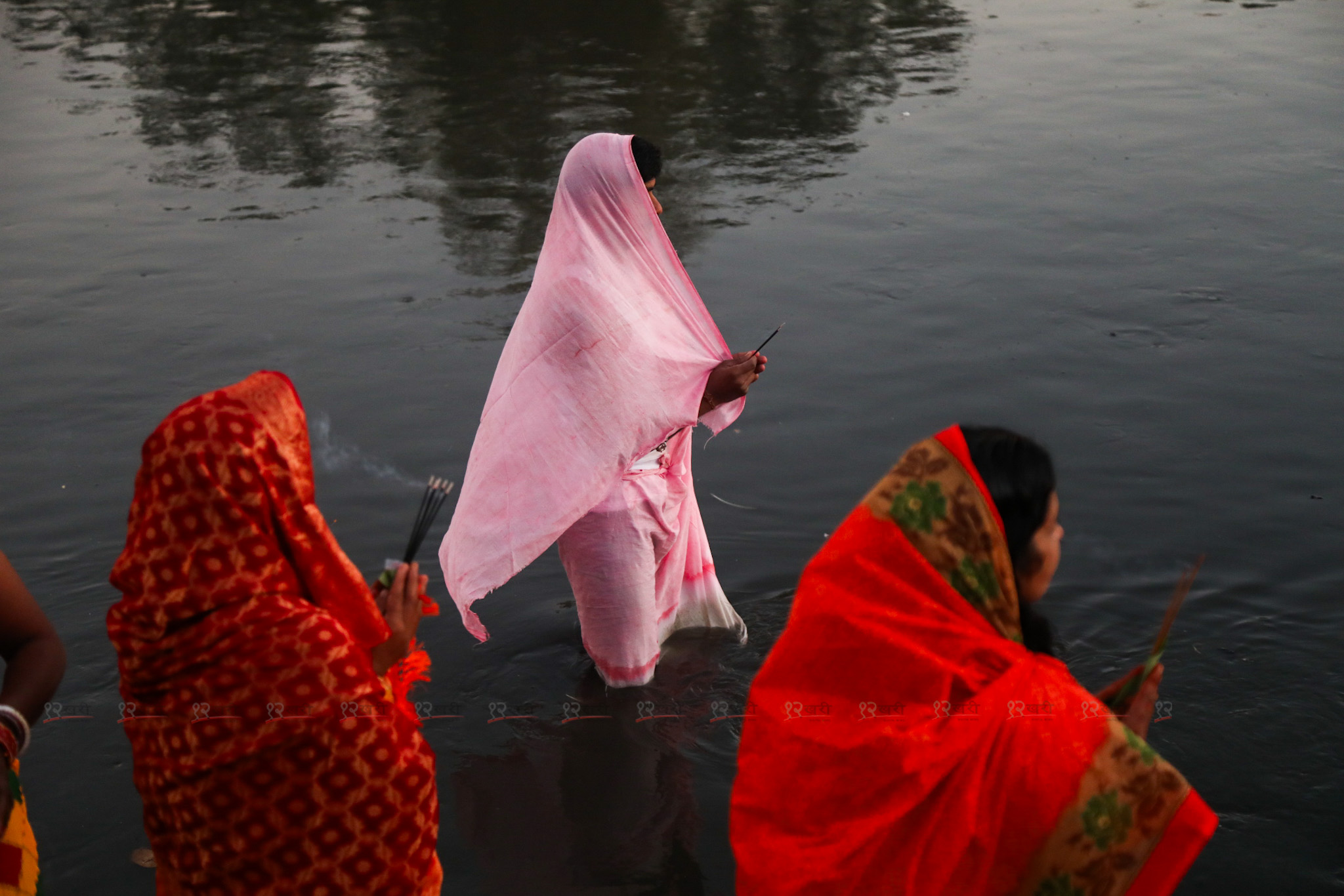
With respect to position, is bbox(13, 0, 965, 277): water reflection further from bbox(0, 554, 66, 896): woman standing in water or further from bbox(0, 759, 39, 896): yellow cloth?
bbox(0, 759, 39, 896): yellow cloth

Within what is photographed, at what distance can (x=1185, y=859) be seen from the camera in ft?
7.17

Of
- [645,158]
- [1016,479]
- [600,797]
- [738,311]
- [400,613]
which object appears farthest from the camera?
[738,311]

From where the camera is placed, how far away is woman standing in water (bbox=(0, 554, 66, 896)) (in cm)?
221

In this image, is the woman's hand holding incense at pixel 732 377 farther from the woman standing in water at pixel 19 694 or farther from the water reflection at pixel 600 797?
the woman standing in water at pixel 19 694

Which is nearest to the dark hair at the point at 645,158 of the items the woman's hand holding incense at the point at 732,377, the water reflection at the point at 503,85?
the woman's hand holding incense at the point at 732,377

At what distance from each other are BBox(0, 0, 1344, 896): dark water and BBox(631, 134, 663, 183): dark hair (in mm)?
1776

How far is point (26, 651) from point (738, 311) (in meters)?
5.81

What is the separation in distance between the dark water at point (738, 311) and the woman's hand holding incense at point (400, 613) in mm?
1255

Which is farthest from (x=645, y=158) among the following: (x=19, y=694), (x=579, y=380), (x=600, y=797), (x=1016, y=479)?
(x=19, y=694)

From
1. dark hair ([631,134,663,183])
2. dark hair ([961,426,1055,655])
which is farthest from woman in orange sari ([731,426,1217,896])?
dark hair ([631,134,663,183])

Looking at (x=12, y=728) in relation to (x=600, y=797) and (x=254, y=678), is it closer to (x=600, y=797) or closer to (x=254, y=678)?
(x=254, y=678)

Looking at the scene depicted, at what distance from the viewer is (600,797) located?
12.7 ft

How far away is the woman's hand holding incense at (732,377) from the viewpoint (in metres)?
4.22

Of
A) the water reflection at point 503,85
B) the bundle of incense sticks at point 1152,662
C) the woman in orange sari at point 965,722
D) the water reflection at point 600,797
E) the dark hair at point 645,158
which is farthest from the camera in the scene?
the water reflection at point 503,85
